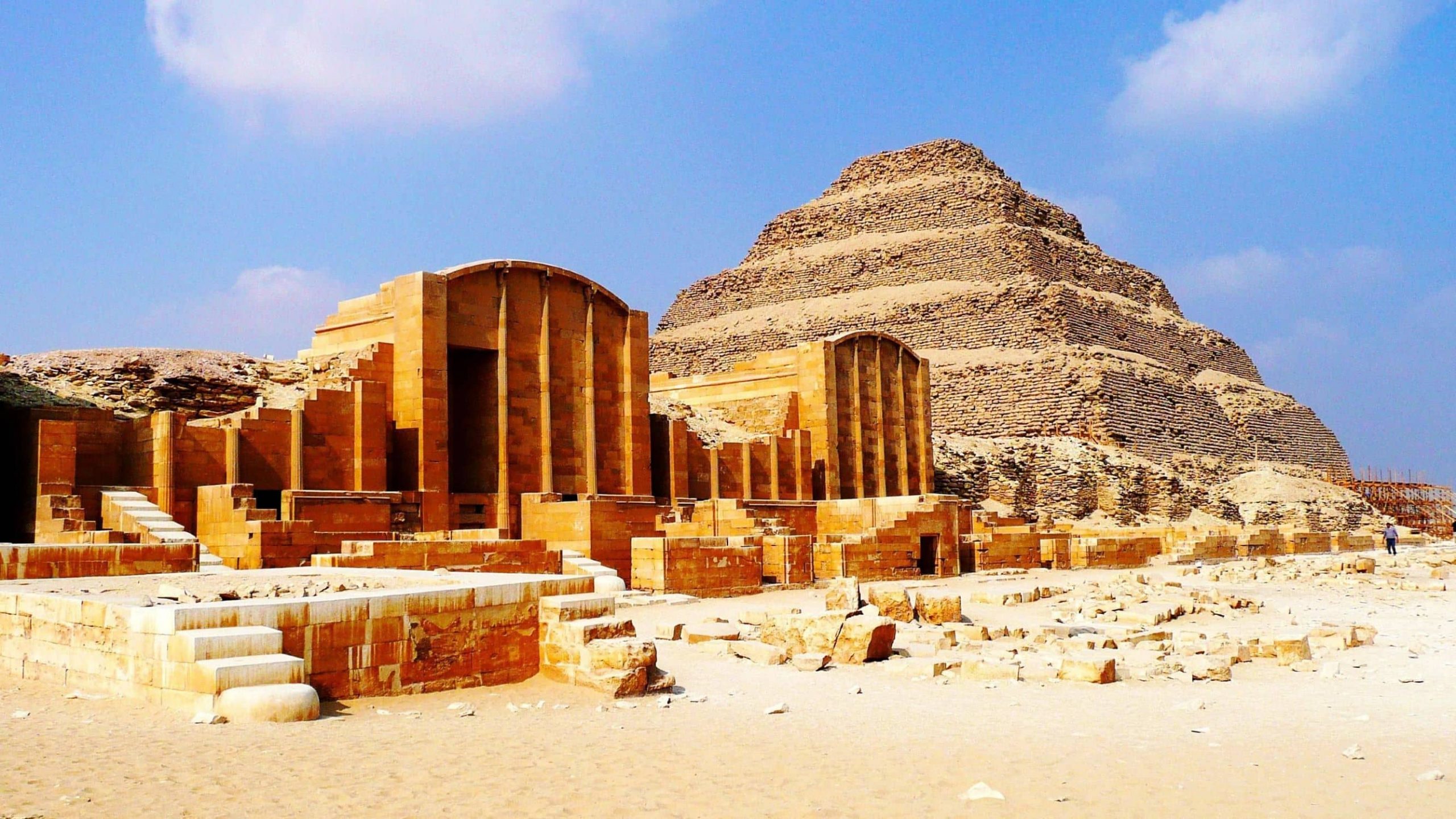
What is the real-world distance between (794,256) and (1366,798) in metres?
68.7

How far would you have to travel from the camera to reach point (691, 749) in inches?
244

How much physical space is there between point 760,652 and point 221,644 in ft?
14.9

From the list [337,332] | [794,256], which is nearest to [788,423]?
[337,332]

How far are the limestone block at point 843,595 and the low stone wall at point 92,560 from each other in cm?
612

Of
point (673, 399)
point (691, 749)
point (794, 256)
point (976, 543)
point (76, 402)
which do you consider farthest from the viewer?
point (794, 256)

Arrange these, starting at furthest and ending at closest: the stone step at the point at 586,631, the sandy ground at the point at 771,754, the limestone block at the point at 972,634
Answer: the limestone block at the point at 972,634 → the stone step at the point at 586,631 → the sandy ground at the point at 771,754

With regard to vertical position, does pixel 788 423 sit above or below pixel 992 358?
below

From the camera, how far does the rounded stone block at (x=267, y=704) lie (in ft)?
20.3

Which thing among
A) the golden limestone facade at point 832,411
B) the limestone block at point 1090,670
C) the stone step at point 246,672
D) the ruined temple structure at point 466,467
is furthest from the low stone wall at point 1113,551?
the stone step at point 246,672

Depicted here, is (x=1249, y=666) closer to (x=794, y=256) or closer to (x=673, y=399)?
(x=673, y=399)

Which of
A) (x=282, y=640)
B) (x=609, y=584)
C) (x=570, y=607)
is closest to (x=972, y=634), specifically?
(x=570, y=607)

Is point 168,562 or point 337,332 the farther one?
point 337,332

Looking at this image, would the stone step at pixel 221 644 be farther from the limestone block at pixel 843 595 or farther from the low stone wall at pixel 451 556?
the limestone block at pixel 843 595

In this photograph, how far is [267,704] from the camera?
6.24m
